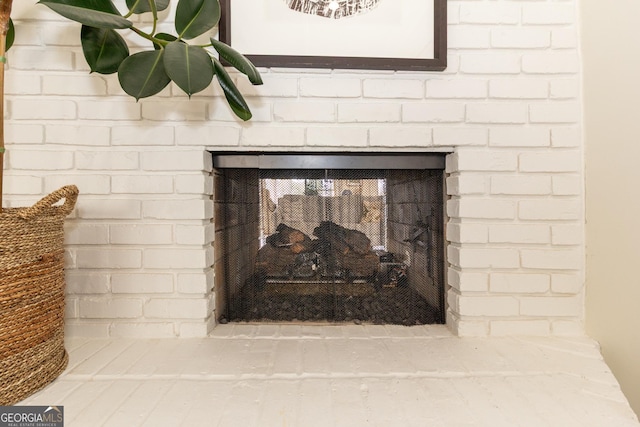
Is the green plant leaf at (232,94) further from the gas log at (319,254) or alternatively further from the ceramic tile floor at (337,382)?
the ceramic tile floor at (337,382)

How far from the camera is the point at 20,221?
0.81 metres

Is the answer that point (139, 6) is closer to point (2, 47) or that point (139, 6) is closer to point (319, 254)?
point (2, 47)

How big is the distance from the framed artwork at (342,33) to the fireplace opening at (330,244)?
1.13 feet

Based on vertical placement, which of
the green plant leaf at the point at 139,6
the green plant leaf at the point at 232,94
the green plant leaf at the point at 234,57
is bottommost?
the green plant leaf at the point at 232,94

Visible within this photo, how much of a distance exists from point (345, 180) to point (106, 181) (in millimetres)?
785

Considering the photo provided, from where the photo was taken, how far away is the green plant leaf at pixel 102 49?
3.34 ft

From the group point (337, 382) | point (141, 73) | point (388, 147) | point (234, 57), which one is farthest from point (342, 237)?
point (141, 73)

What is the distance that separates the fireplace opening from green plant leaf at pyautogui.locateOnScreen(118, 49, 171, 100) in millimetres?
373

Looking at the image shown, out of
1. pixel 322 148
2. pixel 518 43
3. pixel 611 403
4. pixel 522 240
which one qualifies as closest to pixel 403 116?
pixel 322 148

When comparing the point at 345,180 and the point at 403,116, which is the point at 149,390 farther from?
the point at 403,116

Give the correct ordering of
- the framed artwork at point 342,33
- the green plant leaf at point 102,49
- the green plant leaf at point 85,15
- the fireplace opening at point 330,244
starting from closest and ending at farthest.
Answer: the green plant leaf at point 85,15
the green plant leaf at point 102,49
the framed artwork at point 342,33
the fireplace opening at point 330,244

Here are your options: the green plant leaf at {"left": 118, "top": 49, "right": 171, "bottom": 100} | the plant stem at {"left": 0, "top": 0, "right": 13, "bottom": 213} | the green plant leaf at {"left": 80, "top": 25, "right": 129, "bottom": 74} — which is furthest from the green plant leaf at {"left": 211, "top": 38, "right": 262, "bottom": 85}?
the plant stem at {"left": 0, "top": 0, "right": 13, "bottom": 213}

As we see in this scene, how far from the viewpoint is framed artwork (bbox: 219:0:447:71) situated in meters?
1.17

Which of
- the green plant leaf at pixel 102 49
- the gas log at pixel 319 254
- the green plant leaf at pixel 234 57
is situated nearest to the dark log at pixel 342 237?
the gas log at pixel 319 254
